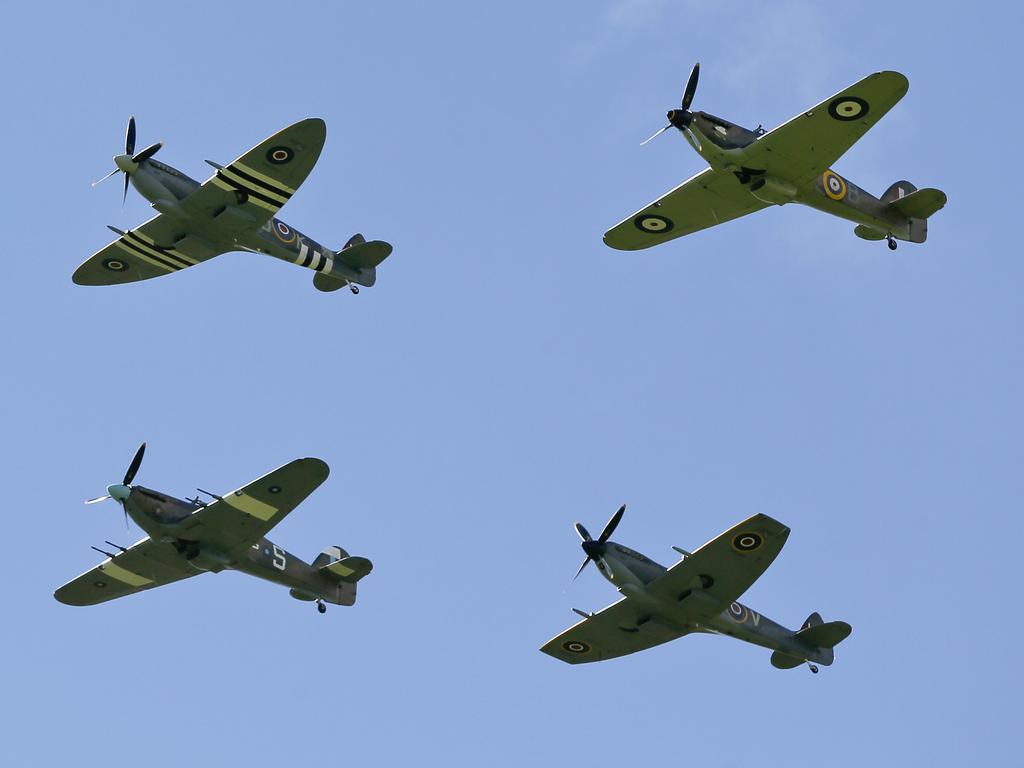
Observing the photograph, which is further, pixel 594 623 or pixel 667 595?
pixel 594 623

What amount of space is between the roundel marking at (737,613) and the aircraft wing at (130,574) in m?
10.5

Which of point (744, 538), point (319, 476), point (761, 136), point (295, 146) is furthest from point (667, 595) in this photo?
point (295, 146)

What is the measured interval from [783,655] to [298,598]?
9.91 m

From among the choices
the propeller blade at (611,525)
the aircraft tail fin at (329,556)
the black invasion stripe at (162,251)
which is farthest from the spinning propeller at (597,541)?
the black invasion stripe at (162,251)

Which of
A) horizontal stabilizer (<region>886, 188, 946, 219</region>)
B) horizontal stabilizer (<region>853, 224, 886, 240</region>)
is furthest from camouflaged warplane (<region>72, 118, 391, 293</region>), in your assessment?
horizontal stabilizer (<region>886, 188, 946, 219</region>)

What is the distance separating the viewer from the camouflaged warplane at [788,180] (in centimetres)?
3388

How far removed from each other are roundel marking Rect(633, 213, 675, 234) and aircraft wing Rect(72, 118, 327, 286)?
771cm

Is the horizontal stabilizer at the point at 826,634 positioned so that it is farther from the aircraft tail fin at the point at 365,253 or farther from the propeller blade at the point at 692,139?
the aircraft tail fin at the point at 365,253

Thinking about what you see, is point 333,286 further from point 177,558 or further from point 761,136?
point 761,136

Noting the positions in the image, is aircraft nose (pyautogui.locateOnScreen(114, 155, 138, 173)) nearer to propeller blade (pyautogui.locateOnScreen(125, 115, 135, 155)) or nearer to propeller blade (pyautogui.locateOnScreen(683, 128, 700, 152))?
propeller blade (pyautogui.locateOnScreen(125, 115, 135, 155))

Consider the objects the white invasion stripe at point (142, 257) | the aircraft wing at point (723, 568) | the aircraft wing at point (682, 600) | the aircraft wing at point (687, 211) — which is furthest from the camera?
the white invasion stripe at point (142, 257)

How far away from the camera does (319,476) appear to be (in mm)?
32969

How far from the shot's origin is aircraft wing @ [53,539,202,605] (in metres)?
34.6

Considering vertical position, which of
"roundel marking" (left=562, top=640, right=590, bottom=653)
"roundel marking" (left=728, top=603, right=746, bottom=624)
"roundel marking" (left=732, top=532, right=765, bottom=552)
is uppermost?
"roundel marking" (left=732, top=532, right=765, bottom=552)
